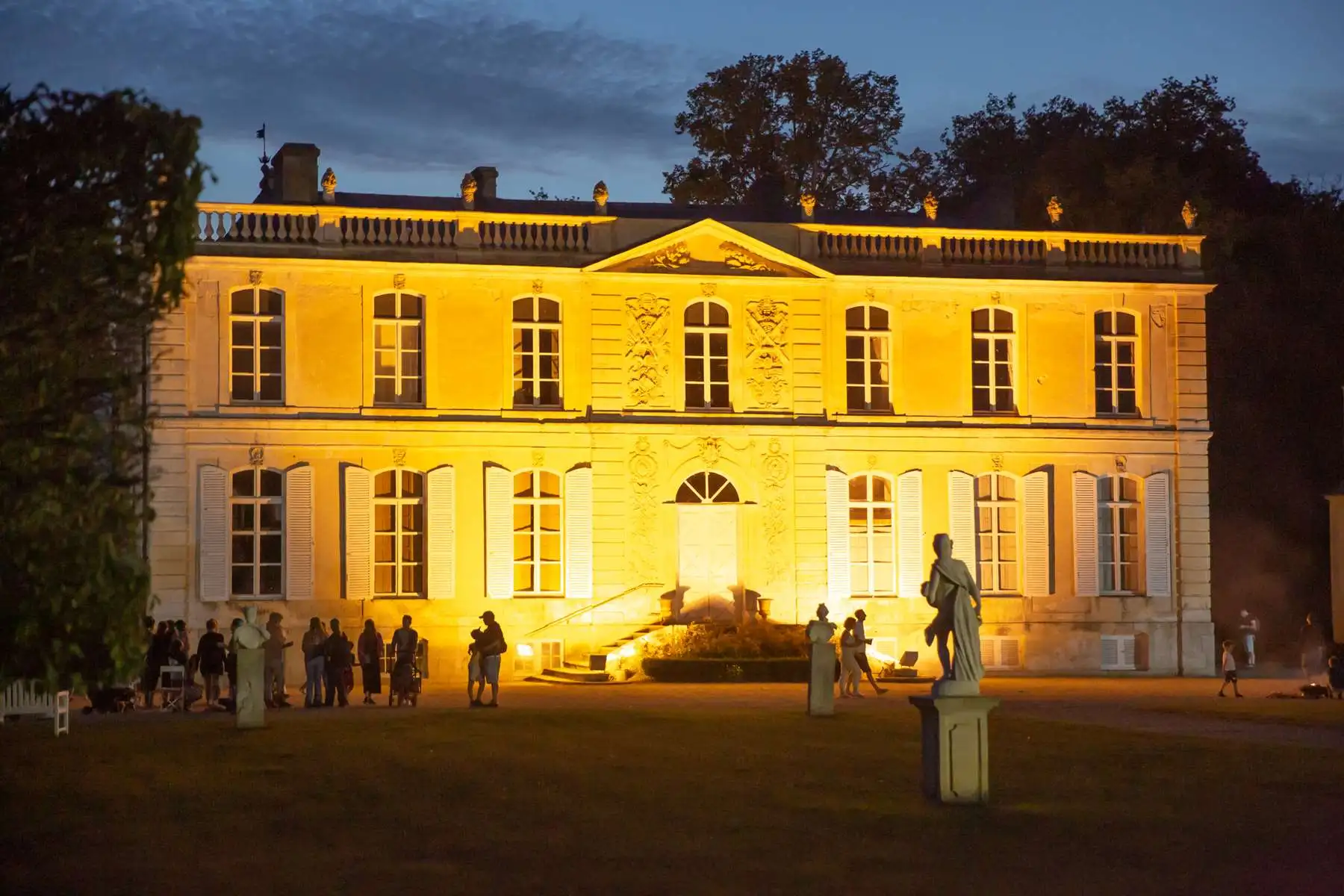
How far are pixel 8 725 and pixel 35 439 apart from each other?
12.3 m

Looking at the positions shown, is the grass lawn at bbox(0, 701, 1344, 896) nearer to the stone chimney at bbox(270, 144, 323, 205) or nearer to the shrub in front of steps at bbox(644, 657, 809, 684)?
the shrub in front of steps at bbox(644, 657, 809, 684)

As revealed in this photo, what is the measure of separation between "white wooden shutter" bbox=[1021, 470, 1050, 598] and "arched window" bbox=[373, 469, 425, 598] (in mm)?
9995

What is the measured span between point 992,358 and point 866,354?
220 cm

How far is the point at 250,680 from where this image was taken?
2267 cm

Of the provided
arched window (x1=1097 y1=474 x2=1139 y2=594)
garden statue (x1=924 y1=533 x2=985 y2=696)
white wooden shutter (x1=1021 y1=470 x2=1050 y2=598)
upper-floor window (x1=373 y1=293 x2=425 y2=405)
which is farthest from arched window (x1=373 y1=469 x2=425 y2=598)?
garden statue (x1=924 y1=533 x2=985 y2=696)

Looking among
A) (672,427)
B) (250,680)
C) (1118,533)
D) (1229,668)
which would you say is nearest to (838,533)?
(672,427)

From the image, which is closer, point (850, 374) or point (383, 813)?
point (383, 813)

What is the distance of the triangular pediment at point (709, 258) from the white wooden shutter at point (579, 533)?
337 cm

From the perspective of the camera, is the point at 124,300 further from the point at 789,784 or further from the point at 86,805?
the point at 789,784

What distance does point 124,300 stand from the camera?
40.6ft

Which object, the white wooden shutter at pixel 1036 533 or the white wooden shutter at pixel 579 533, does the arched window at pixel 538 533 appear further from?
the white wooden shutter at pixel 1036 533

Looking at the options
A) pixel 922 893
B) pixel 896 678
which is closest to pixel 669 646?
pixel 896 678

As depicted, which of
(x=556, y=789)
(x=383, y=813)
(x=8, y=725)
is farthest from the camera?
Result: (x=8, y=725)

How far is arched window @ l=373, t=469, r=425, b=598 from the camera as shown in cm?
3312
